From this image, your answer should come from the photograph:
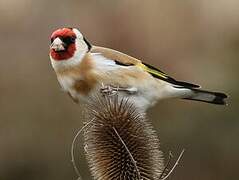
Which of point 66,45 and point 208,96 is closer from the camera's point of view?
point 66,45

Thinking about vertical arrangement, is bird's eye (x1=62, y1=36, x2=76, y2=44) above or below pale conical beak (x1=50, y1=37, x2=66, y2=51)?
above

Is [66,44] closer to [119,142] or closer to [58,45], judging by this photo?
[58,45]

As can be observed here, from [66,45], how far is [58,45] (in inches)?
4.0

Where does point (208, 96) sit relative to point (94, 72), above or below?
below

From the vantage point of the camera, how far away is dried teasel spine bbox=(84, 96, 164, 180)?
239 inches

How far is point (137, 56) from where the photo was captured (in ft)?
42.9

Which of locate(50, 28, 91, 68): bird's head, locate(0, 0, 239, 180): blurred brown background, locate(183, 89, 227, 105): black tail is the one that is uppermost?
locate(50, 28, 91, 68): bird's head

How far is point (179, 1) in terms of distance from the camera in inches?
557

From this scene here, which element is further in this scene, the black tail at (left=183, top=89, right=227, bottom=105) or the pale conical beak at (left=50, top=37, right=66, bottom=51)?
the black tail at (left=183, top=89, right=227, bottom=105)

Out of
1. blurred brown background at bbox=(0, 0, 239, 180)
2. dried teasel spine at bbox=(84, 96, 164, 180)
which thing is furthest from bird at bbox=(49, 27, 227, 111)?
blurred brown background at bbox=(0, 0, 239, 180)

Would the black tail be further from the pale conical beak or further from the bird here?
the pale conical beak

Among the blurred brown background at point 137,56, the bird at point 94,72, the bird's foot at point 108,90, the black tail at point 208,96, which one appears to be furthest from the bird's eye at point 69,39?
the blurred brown background at point 137,56

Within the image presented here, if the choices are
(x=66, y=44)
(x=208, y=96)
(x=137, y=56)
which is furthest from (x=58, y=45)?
(x=137, y=56)

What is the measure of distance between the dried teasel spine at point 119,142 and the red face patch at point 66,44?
0.45 meters
